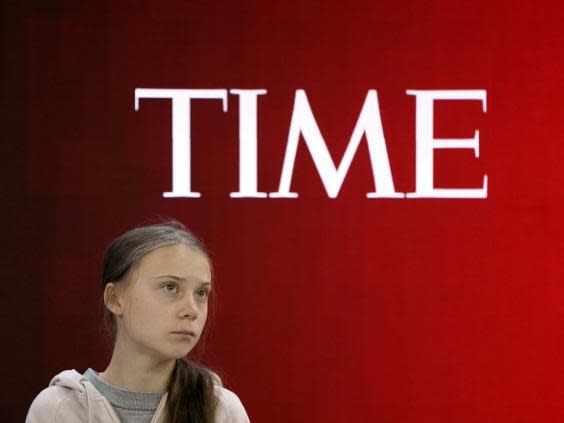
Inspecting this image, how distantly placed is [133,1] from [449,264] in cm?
152

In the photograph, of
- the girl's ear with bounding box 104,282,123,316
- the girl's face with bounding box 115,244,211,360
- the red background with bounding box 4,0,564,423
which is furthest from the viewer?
the red background with bounding box 4,0,564,423

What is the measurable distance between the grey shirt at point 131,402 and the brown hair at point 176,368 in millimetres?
36

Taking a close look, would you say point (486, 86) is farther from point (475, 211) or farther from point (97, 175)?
point (97, 175)

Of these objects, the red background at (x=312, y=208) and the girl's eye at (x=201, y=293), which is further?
the red background at (x=312, y=208)

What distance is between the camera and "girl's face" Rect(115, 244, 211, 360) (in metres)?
1.89

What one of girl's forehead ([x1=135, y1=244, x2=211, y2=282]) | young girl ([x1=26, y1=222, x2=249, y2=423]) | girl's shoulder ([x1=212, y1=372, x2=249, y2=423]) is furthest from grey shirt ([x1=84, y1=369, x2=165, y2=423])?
girl's forehead ([x1=135, y1=244, x2=211, y2=282])

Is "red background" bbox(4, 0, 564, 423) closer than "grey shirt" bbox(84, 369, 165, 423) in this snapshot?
No

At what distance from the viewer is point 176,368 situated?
1.98 meters

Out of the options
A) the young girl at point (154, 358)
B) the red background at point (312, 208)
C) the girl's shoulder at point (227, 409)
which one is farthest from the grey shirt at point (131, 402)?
the red background at point (312, 208)

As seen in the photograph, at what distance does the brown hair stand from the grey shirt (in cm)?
4

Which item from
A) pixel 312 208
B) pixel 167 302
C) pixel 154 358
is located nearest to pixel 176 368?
pixel 154 358

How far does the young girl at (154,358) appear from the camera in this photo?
1.90m

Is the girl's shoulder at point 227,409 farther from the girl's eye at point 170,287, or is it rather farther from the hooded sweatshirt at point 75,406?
the girl's eye at point 170,287

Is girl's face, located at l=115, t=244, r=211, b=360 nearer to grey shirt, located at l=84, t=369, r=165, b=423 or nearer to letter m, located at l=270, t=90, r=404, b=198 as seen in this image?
grey shirt, located at l=84, t=369, r=165, b=423
